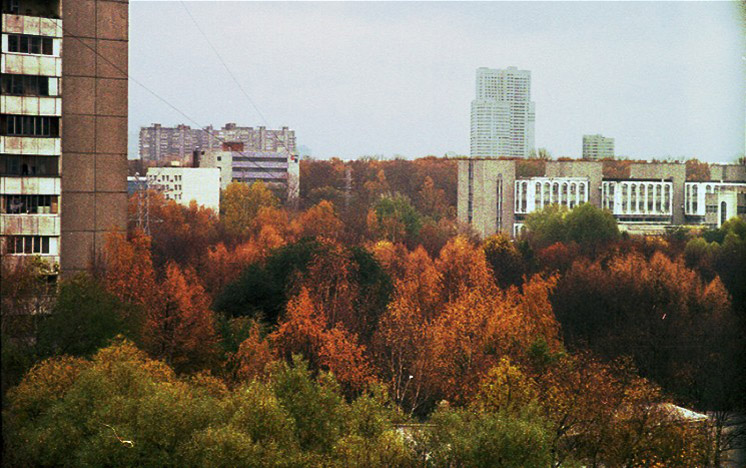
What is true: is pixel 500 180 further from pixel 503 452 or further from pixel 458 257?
pixel 503 452

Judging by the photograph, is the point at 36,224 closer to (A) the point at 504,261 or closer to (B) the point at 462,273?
(B) the point at 462,273

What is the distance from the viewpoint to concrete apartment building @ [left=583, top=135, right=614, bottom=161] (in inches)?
1515

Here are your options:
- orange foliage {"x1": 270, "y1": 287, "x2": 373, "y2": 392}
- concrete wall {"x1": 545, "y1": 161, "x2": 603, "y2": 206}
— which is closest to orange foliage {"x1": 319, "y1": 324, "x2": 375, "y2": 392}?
orange foliage {"x1": 270, "y1": 287, "x2": 373, "y2": 392}

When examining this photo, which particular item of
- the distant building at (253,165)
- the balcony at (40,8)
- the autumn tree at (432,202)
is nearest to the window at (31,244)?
the balcony at (40,8)

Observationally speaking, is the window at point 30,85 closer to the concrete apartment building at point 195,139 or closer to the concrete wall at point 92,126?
the concrete wall at point 92,126

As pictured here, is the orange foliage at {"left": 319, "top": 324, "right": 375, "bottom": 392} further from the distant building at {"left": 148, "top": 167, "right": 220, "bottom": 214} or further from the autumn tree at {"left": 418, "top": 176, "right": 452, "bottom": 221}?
the distant building at {"left": 148, "top": 167, "right": 220, "bottom": 214}

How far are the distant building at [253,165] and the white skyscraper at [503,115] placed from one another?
25.2 ft

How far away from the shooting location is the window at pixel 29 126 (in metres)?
11.3

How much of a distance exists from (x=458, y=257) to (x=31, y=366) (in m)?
11.4

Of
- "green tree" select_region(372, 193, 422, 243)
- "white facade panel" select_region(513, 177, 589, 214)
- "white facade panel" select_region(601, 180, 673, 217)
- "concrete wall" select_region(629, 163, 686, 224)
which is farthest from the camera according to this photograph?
"white facade panel" select_region(513, 177, 589, 214)

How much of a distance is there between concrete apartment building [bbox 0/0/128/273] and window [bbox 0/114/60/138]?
11mm

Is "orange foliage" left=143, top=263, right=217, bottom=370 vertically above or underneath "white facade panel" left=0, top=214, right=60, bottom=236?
underneath

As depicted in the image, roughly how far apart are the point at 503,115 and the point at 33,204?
31470 mm

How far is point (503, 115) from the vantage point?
1633 inches
